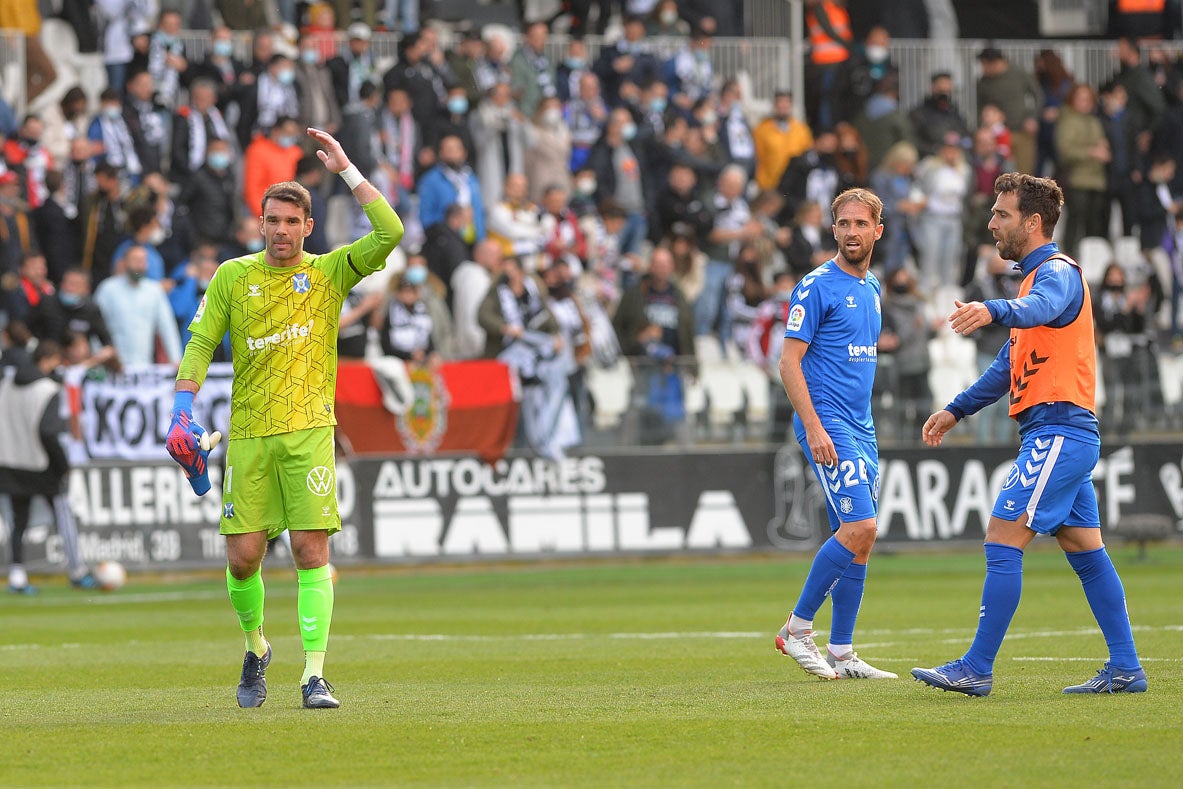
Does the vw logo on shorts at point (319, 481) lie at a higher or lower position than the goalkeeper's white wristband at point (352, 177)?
lower

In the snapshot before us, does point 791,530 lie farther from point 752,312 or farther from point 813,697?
point 813,697

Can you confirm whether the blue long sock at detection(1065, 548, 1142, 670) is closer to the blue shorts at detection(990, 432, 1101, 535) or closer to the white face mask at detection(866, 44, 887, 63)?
the blue shorts at detection(990, 432, 1101, 535)

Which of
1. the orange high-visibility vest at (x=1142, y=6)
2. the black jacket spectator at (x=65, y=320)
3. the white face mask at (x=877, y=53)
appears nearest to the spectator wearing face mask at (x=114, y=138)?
the black jacket spectator at (x=65, y=320)

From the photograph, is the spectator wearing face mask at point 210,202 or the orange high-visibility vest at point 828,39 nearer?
the spectator wearing face mask at point 210,202

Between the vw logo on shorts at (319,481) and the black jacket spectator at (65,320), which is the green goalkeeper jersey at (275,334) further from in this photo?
the black jacket spectator at (65,320)

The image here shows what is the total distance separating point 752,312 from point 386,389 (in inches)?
197

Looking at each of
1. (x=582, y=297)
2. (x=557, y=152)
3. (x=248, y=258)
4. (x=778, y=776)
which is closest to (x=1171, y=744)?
(x=778, y=776)

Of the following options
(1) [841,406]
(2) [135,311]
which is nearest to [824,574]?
(1) [841,406]

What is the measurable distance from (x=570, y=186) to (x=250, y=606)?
1629 centimetres

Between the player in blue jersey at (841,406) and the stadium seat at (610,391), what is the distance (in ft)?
37.4

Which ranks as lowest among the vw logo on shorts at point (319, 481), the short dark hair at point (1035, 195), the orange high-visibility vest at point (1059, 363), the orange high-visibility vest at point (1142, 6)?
the vw logo on shorts at point (319, 481)

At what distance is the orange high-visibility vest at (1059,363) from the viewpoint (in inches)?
344

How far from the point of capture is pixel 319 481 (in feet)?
29.2

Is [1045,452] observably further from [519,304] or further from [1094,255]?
[1094,255]
